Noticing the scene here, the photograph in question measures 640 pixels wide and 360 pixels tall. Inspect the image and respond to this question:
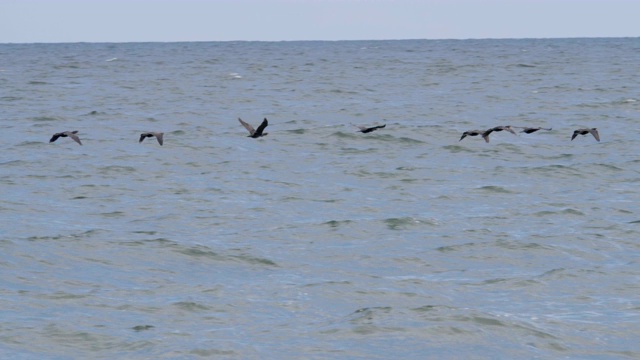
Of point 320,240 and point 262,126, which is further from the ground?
point 262,126

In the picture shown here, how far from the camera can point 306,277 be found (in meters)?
17.5

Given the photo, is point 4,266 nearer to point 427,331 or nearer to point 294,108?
point 427,331

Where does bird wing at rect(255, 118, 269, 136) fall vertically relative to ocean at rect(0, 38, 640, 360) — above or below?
above

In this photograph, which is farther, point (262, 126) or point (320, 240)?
point (262, 126)

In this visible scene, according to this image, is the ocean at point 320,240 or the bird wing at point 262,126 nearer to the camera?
the ocean at point 320,240

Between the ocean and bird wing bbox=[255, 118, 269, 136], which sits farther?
bird wing bbox=[255, 118, 269, 136]

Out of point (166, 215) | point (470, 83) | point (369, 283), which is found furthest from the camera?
point (470, 83)

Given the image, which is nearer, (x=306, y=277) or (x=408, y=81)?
(x=306, y=277)

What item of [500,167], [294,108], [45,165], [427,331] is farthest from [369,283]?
[294,108]

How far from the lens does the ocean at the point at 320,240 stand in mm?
14641

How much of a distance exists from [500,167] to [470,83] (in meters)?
38.7

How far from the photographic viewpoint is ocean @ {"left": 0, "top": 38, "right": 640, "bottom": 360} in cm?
1464

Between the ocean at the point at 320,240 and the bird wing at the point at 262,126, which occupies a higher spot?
Result: the bird wing at the point at 262,126

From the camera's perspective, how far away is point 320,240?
20.2 m
